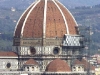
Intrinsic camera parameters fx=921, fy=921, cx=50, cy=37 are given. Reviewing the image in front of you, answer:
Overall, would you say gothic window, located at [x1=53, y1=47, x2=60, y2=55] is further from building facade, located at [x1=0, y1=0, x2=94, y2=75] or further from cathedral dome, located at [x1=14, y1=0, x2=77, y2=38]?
cathedral dome, located at [x1=14, y1=0, x2=77, y2=38]

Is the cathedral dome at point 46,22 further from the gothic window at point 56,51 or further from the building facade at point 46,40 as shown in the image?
the gothic window at point 56,51

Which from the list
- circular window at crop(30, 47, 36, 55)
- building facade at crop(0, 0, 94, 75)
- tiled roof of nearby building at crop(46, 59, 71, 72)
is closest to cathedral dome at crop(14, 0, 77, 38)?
building facade at crop(0, 0, 94, 75)

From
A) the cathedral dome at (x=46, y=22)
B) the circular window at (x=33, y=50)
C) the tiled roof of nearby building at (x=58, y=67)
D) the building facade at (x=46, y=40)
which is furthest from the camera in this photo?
the circular window at (x=33, y=50)

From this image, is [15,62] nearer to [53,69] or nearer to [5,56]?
[5,56]

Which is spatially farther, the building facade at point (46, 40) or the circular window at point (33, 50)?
the circular window at point (33, 50)

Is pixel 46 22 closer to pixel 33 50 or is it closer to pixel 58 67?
pixel 33 50

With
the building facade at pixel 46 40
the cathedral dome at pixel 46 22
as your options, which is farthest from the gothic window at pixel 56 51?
the cathedral dome at pixel 46 22

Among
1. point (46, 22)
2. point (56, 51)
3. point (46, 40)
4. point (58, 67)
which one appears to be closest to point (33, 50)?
point (46, 40)

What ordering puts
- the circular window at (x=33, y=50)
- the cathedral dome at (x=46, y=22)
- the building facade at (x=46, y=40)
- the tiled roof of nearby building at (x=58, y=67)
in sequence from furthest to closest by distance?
the circular window at (x=33, y=50), the cathedral dome at (x=46, y=22), the building facade at (x=46, y=40), the tiled roof of nearby building at (x=58, y=67)
